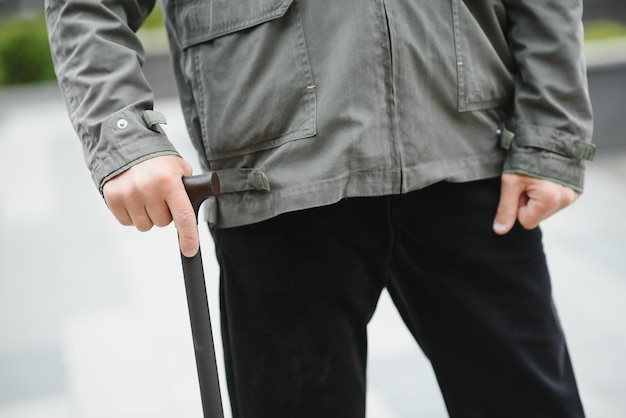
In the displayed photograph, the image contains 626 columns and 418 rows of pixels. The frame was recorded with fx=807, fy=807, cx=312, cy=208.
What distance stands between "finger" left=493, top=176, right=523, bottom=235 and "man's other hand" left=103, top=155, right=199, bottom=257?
526 mm

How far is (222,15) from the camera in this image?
127 cm

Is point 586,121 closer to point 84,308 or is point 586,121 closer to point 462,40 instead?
point 462,40

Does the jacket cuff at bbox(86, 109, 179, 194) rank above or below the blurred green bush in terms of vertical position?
above

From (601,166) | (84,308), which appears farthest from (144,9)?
(601,166)

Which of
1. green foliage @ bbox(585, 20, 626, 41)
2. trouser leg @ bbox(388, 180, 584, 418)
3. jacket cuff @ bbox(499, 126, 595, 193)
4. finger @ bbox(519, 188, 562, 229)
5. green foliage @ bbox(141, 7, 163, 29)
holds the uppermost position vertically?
jacket cuff @ bbox(499, 126, 595, 193)

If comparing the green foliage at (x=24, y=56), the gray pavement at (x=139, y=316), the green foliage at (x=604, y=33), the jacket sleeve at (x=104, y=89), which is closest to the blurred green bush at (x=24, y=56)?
the green foliage at (x=24, y=56)

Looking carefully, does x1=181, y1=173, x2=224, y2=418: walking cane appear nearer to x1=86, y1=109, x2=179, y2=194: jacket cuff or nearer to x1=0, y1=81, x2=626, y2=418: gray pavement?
x1=86, y1=109, x2=179, y2=194: jacket cuff

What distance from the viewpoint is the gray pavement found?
282 centimetres

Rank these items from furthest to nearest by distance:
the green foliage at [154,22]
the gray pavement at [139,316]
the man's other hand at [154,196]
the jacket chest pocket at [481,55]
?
the green foliage at [154,22] → the gray pavement at [139,316] → the jacket chest pocket at [481,55] → the man's other hand at [154,196]

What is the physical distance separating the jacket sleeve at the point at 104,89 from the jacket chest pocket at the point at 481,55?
19.3 inches

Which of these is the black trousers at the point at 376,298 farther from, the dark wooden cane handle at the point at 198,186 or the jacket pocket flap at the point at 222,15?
the jacket pocket flap at the point at 222,15

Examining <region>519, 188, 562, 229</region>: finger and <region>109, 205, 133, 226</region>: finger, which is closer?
<region>109, 205, 133, 226</region>: finger

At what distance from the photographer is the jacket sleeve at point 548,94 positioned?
1.37 meters

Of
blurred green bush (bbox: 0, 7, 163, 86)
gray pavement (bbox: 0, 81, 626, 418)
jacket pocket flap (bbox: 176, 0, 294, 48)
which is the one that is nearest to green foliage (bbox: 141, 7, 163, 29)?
blurred green bush (bbox: 0, 7, 163, 86)
